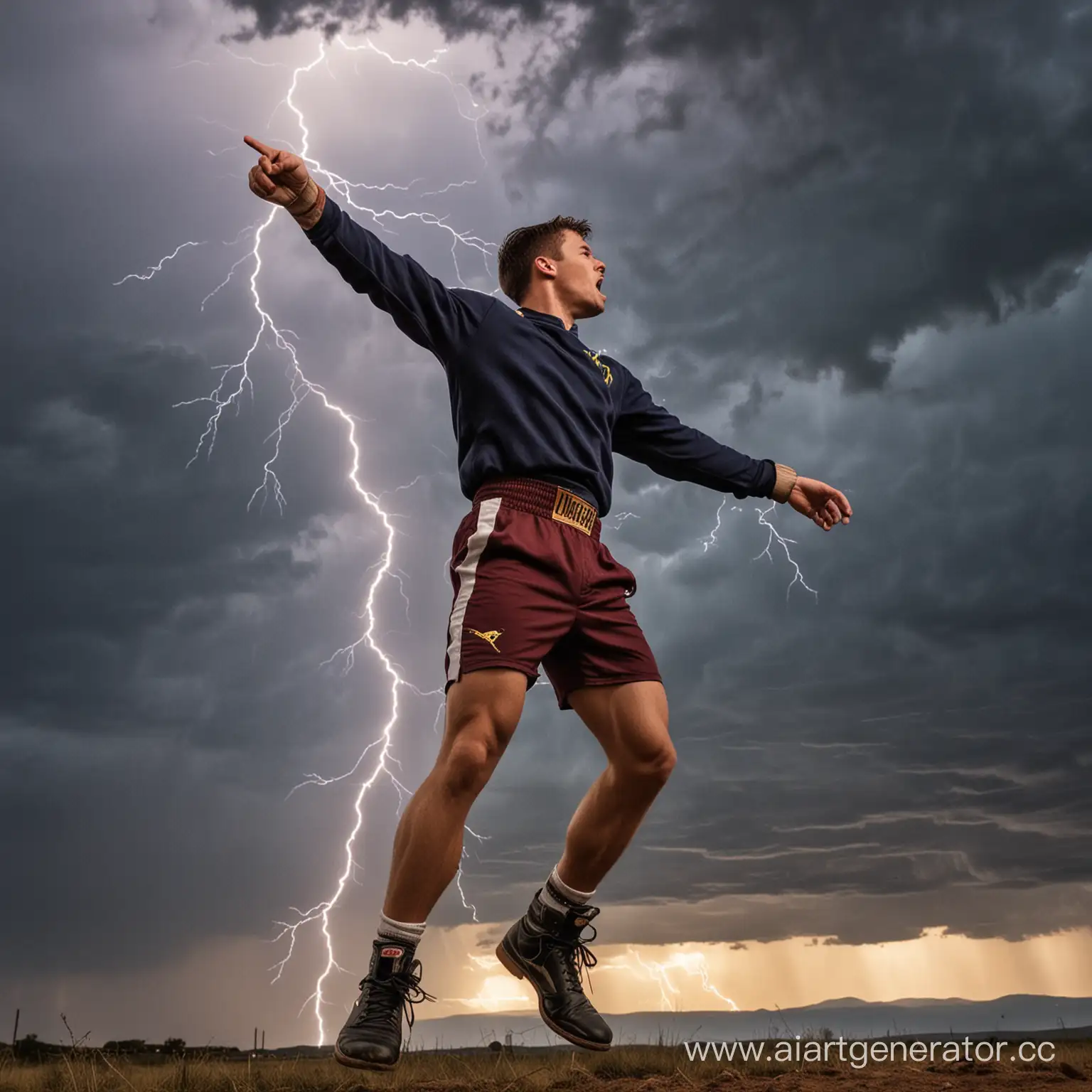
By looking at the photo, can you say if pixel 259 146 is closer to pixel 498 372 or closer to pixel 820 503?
pixel 498 372

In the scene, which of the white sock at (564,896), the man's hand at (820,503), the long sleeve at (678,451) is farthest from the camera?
the man's hand at (820,503)

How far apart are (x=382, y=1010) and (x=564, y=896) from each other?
84 centimetres

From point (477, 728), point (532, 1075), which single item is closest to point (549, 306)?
point (477, 728)

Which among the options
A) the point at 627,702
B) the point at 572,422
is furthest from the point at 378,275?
the point at 627,702

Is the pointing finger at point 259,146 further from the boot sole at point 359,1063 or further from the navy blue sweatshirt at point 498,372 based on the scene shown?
the boot sole at point 359,1063

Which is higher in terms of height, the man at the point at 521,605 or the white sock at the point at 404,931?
the man at the point at 521,605

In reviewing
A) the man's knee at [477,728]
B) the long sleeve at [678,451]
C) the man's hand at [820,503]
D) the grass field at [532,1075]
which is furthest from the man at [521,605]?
the man's hand at [820,503]

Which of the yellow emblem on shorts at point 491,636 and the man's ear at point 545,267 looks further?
the man's ear at point 545,267

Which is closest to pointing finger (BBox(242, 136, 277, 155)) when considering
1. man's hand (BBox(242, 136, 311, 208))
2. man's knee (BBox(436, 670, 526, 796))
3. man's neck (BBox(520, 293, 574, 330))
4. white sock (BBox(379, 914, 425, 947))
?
man's hand (BBox(242, 136, 311, 208))

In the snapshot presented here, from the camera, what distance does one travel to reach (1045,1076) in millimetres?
3855

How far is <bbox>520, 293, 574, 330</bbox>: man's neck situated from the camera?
161 inches

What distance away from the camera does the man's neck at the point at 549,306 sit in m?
4.10

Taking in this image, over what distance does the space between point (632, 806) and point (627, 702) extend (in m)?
0.40

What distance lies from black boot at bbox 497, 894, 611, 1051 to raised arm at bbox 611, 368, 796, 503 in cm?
187
